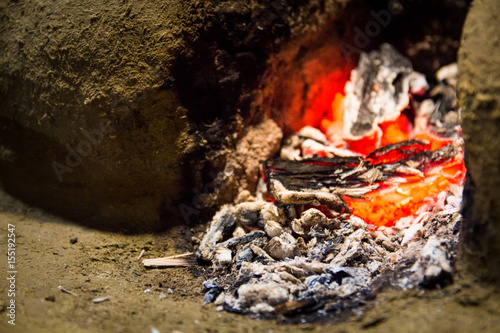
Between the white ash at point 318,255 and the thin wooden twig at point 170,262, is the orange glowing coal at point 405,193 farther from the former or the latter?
the thin wooden twig at point 170,262

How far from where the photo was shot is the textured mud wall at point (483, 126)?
5.26 feet

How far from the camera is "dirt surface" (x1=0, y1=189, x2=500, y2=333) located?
5.33 feet

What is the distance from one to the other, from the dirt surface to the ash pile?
0.39 feet

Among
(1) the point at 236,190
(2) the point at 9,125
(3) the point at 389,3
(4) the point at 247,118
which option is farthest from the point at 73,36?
(3) the point at 389,3

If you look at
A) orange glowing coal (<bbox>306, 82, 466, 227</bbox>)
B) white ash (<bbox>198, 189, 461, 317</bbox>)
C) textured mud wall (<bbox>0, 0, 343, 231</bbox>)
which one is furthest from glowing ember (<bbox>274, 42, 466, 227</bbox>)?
textured mud wall (<bbox>0, 0, 343, 231</bbox>)

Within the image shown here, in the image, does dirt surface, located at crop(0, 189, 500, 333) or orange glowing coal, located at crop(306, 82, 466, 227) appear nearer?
dirt surface, located at crop(0, 189, 500, 333)

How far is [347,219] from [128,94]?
6.11 ft

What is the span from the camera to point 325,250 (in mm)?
2355

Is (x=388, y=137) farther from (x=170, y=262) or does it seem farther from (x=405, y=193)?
(x=170, y=262)

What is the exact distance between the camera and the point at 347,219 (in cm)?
263

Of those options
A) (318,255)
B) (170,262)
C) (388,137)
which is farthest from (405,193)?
(170,262)

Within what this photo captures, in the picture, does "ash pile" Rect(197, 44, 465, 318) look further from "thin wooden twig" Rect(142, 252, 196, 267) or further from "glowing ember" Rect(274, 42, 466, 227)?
"thin wooden twig" Rect(142, 252, 196, 267)

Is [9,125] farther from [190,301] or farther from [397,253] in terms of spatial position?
[397,253]

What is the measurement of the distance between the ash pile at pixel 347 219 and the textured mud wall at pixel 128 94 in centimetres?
57
